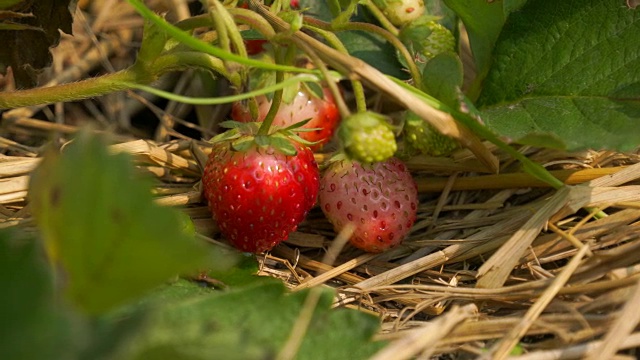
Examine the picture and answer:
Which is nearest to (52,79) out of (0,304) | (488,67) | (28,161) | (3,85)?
(3,85)

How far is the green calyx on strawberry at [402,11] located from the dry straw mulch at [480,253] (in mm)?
214

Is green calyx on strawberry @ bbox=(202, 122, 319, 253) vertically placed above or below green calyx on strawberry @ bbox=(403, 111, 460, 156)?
below

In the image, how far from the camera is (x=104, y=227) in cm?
57

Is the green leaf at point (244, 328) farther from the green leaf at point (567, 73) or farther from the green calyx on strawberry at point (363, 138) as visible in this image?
the green leaf at point (567, 73)

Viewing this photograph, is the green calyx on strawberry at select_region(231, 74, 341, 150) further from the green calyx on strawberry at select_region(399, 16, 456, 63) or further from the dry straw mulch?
the green calyx on strawberry at select_region(399, 16, 456, 63)

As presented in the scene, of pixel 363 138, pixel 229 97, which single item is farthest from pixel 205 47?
pixel 363 138

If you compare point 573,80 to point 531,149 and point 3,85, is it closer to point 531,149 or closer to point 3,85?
point 531,149

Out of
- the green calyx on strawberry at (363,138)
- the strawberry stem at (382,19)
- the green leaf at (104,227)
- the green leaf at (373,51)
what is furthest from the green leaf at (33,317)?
the green leaf at (373,51)

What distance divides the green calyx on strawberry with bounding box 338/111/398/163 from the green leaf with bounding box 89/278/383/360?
0.58 feet

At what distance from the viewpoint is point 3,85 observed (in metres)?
1.51

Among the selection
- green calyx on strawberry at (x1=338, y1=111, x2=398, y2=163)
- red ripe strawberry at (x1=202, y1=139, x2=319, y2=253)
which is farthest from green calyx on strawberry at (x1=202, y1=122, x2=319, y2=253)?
green calyx on strawberry at (x1=338, y1=111, x2=398, y2=163)

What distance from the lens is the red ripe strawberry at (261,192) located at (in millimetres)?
1083

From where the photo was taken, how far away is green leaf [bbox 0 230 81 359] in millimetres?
531

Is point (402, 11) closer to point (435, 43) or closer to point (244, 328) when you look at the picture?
point (435, 43)
